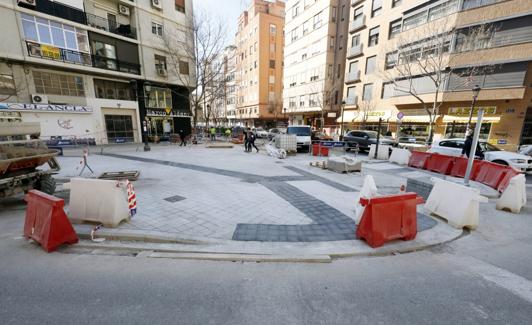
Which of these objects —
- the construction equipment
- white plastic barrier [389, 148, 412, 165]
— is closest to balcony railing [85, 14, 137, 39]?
the construction equipment

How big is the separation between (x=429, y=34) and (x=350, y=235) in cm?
2245

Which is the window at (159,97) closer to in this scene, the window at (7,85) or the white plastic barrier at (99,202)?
the window at (7,85)

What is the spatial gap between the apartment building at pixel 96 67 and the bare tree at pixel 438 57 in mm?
22103

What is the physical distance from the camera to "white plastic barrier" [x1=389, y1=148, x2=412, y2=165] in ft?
38.5

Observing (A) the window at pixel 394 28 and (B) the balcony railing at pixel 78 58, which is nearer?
(B) the balcony railing at pixel 78 58

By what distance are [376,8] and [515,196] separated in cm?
2880

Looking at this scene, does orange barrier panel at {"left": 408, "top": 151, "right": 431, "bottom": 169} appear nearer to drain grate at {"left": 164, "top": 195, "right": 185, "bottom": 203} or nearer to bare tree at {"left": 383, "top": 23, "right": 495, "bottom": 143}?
bare tree at {"left": 383, "top": 23, "right": 495, "bottom": 143}

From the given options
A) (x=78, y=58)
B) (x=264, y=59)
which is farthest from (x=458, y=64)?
(x=264, y=59)

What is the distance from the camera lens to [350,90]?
30047mm

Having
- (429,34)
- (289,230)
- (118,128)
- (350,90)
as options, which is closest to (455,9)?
(429,34)

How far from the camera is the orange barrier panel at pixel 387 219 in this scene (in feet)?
12.3

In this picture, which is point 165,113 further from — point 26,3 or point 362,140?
point 362,140

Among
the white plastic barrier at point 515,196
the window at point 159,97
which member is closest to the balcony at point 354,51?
the window at point 159,97

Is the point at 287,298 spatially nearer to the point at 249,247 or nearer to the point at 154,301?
the point at 249,247
